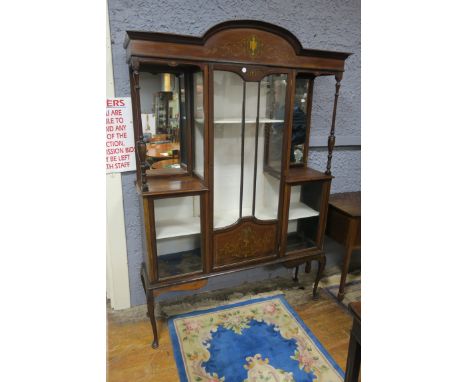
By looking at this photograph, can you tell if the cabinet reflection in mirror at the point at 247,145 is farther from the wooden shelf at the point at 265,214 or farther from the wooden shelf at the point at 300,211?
the wooden shelf at the point at 300,211

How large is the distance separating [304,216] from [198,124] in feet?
3.10

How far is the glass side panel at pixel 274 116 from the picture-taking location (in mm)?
1602

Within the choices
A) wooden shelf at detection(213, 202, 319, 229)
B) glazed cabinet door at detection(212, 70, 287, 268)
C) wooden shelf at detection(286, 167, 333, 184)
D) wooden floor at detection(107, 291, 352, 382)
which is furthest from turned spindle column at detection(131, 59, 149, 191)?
wooden floor at detection(107, 291, 352, 382)

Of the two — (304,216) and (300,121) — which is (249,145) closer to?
(300,121)

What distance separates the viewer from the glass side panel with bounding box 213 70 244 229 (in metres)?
1.57

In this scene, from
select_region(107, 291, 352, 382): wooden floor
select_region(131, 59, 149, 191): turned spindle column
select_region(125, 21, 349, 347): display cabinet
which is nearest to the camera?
select_region(131, 59, 149, 191): turned spindle column

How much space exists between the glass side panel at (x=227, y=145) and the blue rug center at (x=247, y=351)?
0.71 meters

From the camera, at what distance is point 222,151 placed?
174cm

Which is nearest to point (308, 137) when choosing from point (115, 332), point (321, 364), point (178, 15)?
point (178, 15)

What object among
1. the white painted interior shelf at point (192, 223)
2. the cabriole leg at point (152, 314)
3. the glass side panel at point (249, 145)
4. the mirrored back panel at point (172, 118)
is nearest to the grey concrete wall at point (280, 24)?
the mirrored back panel at point (172, 118)

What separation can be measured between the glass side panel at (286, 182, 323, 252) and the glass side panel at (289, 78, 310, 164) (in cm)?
22

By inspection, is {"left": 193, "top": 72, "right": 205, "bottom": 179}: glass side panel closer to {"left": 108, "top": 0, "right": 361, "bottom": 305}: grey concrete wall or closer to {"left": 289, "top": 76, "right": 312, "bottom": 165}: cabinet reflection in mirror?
{"left": 108, "top": 0, "right": 361, "bottom": 305}: grey concrete wall
